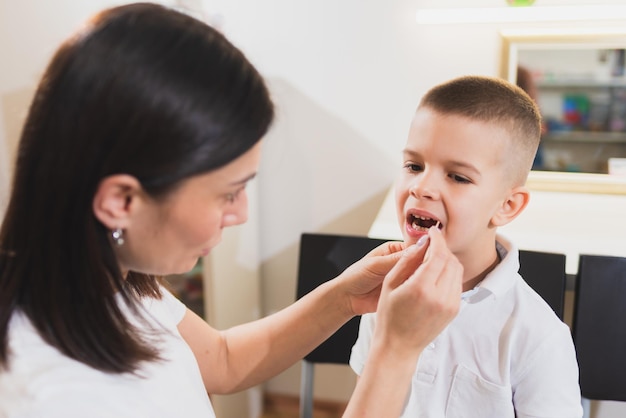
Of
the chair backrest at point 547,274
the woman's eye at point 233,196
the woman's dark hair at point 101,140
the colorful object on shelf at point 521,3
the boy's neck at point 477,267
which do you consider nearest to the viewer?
→ the woman's dark hair at point 101,140

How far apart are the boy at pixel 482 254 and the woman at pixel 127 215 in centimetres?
15

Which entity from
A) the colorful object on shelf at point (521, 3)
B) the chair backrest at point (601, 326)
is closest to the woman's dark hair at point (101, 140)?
the chair backrest at point (601, 326)

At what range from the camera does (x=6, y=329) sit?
607mm

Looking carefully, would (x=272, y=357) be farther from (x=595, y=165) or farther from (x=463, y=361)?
(x=595, y=165)

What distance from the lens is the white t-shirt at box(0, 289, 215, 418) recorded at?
1.89ft

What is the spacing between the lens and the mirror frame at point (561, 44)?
1.56 metres

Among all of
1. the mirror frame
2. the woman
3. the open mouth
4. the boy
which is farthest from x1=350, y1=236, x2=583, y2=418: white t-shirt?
the mirror frame

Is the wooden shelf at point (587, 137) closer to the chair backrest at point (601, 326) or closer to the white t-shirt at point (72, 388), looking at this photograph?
the chair backrest at point (601, 326)

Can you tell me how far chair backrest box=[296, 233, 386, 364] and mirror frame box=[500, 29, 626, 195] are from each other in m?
0.68

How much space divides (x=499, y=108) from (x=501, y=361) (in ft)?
1.32

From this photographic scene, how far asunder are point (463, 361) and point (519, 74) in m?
1.05

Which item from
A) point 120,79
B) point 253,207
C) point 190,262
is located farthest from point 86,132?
point 253,207

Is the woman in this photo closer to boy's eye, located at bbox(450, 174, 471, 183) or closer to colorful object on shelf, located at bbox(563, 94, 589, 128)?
boy's eye, located at bbox(450, 174, 471, 183)

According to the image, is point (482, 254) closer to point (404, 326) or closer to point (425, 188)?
point (425, 188)
